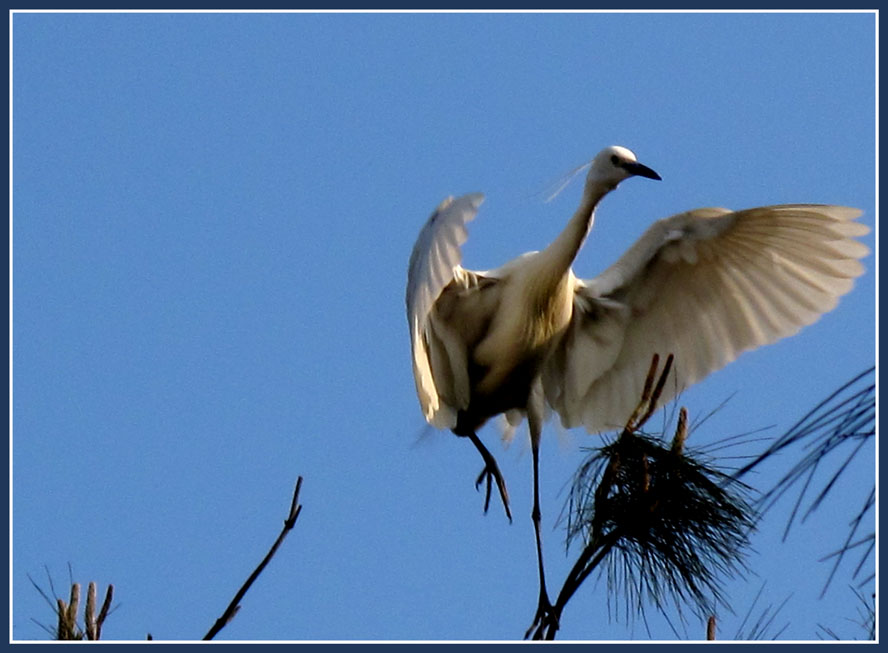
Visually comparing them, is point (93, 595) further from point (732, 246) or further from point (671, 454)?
point (732, 246)

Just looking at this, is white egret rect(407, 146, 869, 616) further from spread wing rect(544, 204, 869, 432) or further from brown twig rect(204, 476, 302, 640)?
brown twig rect(204, 476, 302, 640)

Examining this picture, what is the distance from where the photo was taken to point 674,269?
13.6ft

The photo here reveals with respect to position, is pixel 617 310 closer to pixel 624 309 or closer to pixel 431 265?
pixel 624 309

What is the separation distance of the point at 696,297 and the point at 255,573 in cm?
265

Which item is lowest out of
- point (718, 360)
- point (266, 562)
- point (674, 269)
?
point (266, 562)

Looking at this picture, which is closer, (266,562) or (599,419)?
(266,562)

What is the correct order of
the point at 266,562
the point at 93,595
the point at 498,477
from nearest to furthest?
the point at 266,562
the point at 93,595
the point at 498,477

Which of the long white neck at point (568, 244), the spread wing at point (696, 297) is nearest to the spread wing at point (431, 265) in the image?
the long white neck at point (568, 244)

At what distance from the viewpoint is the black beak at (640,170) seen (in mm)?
3826

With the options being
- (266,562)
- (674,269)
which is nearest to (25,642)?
(266,562)

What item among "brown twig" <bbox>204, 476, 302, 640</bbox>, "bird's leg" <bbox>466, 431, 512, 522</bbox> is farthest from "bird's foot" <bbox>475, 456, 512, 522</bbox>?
"brown twig" <bbox>204, 476, 302, 640</bbox>

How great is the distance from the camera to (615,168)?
3.88m

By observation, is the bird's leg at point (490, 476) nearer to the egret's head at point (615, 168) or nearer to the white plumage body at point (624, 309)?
the white plumage body at point (624, 309)

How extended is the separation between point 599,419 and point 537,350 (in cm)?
31
